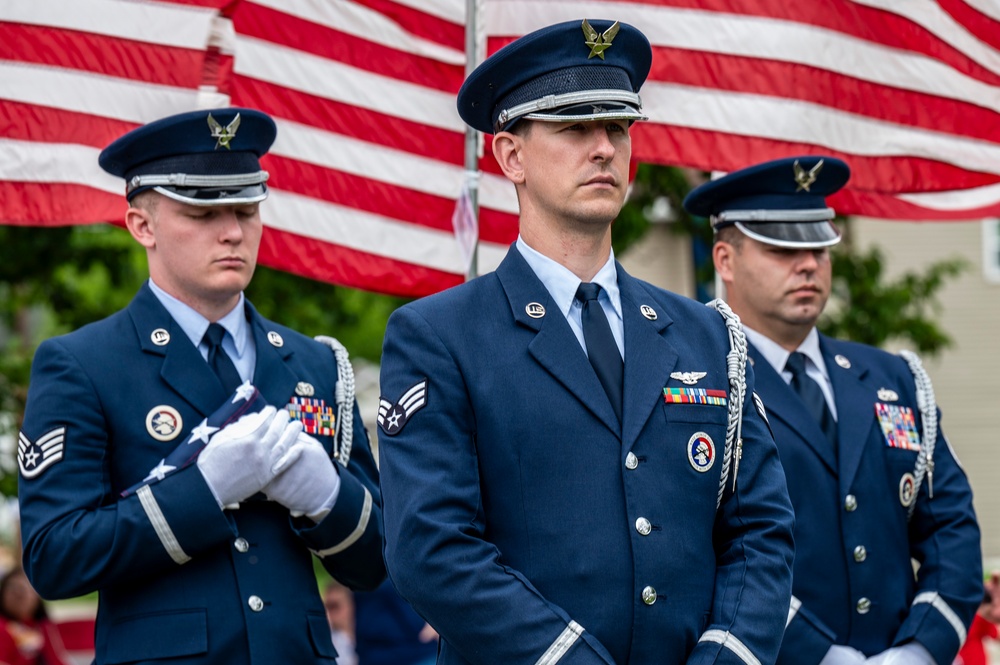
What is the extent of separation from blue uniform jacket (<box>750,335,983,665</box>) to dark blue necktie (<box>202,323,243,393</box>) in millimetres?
1641

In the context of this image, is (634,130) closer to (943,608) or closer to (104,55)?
(104,55)

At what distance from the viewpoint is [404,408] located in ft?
10.3

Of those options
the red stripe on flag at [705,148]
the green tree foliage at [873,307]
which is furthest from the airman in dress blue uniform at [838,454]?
the green tree foliage at [873,307]

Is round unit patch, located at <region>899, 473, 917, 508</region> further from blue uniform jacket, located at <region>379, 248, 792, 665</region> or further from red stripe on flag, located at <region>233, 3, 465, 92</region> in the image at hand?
red stripe on flag, located at <region>233, 3, 465, 92</region>

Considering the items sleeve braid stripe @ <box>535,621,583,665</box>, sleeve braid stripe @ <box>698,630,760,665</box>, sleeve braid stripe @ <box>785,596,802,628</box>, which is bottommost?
sleeve braid stripe @ <box>785,596,802,628</box>

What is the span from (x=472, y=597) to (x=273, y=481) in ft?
3.84

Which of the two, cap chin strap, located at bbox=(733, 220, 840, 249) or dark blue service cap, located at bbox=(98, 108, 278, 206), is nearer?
dark blue service cap, located at bbox=(98, 108, 278, 206)

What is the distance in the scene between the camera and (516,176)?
340cm

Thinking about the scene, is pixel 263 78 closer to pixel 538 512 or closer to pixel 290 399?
pixel 290 399

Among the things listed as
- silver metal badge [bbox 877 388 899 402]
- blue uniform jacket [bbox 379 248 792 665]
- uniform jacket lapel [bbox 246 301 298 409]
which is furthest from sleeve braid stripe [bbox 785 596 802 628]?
uniform jacket lapel [bbox 246 301 298 409]

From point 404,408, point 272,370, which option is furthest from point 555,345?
point 272,370

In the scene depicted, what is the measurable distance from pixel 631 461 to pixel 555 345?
308 mm

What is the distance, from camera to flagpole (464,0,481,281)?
5184 millimetres

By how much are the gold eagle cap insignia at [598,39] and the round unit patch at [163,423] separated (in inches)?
61.0
